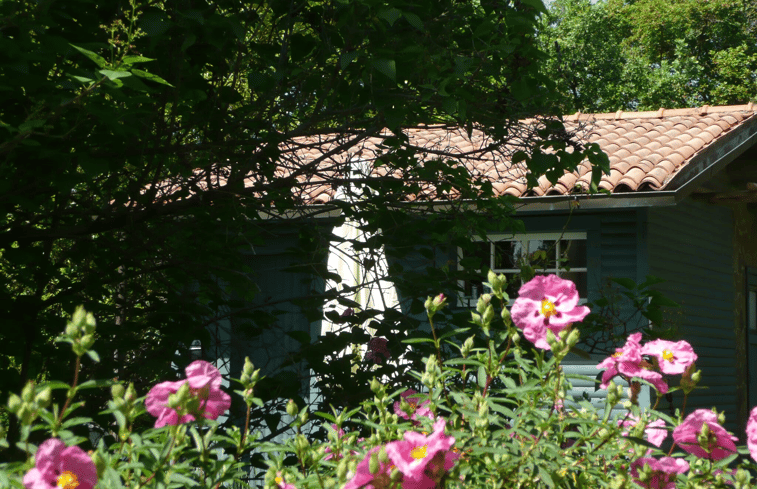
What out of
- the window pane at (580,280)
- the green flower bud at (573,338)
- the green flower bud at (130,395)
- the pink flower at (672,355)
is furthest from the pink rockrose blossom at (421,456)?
the window pane at (580,280)

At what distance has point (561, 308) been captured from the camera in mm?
1667

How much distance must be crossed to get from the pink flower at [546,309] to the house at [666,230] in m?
4.32

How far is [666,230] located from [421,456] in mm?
7132

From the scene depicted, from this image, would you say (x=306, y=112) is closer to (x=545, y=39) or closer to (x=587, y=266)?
(x=587, y=266)

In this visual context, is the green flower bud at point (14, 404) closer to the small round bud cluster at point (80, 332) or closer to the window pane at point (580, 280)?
the small round bud cluster at point (80, 332)

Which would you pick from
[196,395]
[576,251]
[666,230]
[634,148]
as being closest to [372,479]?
[196,395]

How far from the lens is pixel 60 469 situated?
1.16 meters

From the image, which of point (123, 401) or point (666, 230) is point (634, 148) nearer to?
point (666, 230)

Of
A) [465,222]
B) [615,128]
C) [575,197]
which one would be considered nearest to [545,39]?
[615,128]

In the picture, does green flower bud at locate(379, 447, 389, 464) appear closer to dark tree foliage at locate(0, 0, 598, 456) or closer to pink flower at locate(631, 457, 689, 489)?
Answer: pink flower at locate(631, 457, 689, 489)

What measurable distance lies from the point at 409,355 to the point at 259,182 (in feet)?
3.46

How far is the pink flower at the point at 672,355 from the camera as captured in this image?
6.33 ft

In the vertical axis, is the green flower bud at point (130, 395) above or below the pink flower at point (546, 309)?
below

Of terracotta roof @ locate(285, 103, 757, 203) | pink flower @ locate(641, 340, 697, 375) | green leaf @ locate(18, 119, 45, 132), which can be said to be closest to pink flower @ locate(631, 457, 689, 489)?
pink flower @ locate(641, 340, 697, 375)
